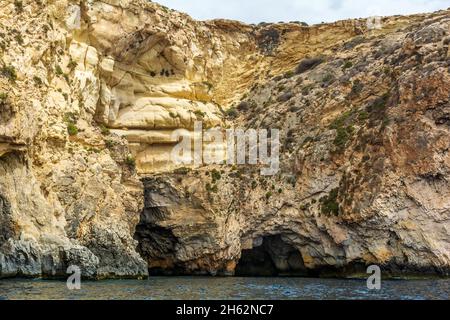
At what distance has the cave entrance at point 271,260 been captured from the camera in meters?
63.5

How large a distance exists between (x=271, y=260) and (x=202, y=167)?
11537 mm

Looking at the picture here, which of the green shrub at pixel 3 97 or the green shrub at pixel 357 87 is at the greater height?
the green shrub at pixel 357 87

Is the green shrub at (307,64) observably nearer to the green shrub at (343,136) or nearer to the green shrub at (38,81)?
the green shrub at (343,136)

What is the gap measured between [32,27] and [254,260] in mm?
31377

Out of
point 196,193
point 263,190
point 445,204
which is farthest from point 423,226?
point 196,193

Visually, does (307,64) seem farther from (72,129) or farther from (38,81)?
(38,81)

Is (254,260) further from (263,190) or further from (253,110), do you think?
(253,110)

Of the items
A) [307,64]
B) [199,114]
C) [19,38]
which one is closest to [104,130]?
[199,114]

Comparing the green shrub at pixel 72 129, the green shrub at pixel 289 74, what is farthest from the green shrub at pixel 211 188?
the green shrub at pixel 289 74

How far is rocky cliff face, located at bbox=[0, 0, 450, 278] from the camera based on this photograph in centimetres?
4778

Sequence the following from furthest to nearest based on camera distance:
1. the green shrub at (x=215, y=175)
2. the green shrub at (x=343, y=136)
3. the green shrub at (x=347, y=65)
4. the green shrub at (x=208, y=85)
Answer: the green shrub at (x=208, y=85), the green shrub at (x=347, y=65), the green shrub at (x=215, y=175), the green shrub at (x=343, y=136)

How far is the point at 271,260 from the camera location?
218 feet

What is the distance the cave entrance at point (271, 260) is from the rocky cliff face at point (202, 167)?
14 centimetres
